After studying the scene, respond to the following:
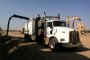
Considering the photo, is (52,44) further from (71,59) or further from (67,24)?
(71,59)

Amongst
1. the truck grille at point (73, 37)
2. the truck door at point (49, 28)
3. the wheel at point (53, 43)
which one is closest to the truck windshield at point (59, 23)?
the truck door at point (49, 28)

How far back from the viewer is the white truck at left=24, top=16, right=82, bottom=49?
22.2m

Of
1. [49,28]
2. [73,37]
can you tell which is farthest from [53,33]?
[73,37]

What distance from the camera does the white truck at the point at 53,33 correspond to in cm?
2219

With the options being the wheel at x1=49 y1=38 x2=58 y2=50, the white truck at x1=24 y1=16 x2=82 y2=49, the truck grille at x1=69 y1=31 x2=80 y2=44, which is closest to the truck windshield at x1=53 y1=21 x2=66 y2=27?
the white truck at x1=24 y1=16 x2=82 y2=49

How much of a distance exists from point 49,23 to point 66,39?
3.27 metres

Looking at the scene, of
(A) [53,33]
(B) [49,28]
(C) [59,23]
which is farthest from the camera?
(C) [59,23]

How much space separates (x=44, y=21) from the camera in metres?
25.7

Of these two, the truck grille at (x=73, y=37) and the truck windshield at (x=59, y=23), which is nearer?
the truck grille at (x=73, y=37)

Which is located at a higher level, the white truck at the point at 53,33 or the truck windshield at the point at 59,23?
the truck windshield at the point at 59,23

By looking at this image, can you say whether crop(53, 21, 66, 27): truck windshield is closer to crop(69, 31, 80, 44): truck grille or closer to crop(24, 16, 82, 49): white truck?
crop(24, 16, 82, 49): white truck

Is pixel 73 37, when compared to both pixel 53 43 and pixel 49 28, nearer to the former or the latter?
pixel 53 43

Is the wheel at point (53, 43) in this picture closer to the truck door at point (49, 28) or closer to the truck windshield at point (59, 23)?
the truck door at point (49, 28)

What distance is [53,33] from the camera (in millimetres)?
23562
